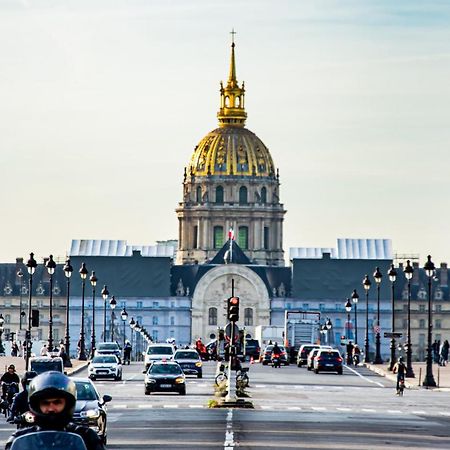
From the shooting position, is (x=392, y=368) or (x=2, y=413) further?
(x=392, y=368)

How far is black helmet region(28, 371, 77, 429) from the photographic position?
38.5ft

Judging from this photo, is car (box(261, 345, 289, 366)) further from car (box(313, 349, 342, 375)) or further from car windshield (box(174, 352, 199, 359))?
car windshield (box(174, 352, 199, 359))

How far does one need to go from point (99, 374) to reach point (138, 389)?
910cm

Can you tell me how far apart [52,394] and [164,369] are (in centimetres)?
4492

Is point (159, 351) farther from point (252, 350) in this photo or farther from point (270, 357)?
point (252, 350)

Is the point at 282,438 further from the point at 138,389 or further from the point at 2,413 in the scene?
the point at 138,389

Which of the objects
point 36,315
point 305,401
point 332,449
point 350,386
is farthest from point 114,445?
point 350,386

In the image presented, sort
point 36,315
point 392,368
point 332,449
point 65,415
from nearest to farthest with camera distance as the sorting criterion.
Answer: point 65,415
point 332,449
point 36,315
point 392,368

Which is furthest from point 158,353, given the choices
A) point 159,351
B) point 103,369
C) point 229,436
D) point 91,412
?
point 91,412

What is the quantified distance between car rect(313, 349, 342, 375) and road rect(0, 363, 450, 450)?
1644cm

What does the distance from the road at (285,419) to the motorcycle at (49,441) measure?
16496mm

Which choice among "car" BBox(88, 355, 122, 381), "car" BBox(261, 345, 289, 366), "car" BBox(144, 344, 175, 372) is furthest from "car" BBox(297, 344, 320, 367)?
"car" BBox(88, 355, 122, 381)

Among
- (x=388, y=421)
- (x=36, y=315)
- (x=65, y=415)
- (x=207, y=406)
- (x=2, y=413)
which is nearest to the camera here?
(x=65, y=415)

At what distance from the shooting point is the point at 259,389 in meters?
62.8
